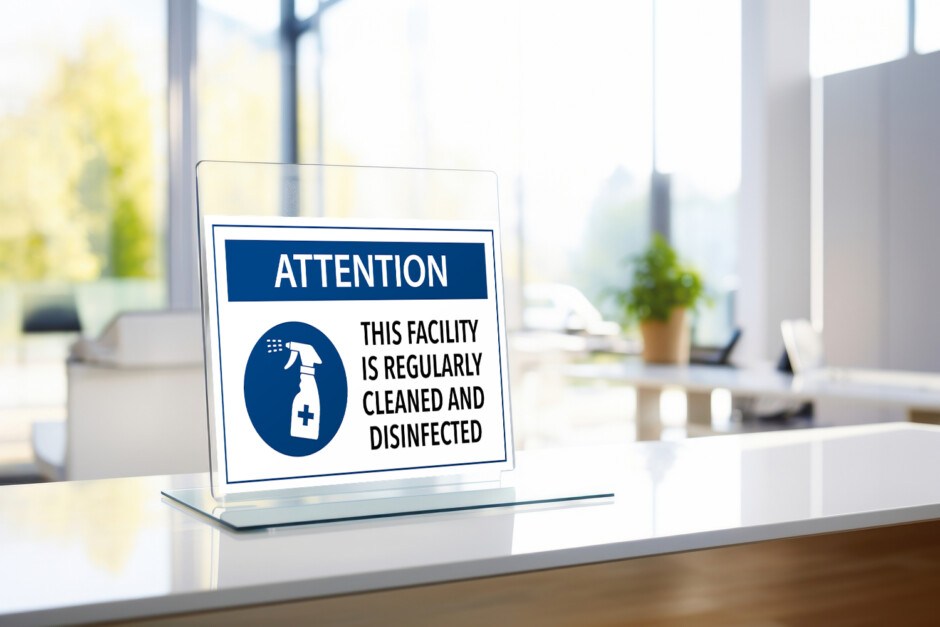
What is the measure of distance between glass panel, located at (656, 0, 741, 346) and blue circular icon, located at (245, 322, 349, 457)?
6542 millimetres

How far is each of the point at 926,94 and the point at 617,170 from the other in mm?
2533

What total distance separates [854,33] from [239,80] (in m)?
4.45

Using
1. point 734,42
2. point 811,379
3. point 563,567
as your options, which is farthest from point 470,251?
point 734,42

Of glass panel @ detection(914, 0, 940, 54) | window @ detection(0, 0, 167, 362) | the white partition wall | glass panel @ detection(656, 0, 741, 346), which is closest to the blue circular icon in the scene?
the white partition wall

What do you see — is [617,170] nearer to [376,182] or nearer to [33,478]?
[33,478]

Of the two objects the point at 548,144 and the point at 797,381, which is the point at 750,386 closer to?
the point at 797,381

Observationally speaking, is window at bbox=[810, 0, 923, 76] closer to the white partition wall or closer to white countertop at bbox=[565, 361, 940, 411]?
the white partition wall

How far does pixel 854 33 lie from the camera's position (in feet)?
20.7

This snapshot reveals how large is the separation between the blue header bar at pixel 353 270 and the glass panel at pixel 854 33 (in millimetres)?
5939

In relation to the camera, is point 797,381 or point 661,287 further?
point 661,287

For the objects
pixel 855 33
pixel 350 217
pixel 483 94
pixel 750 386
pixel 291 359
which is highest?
pixel 855 33

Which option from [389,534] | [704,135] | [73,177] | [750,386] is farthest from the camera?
[704,135]

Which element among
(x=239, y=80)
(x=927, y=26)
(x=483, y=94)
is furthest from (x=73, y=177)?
(x=927, y=26)

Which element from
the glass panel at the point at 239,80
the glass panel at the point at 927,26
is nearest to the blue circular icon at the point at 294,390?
the glass panel at the point at 927,26
